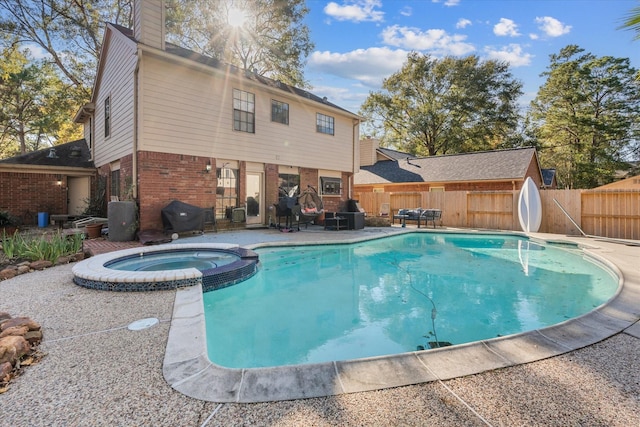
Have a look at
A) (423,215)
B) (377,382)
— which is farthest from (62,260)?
(423,215)

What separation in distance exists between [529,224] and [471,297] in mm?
8575

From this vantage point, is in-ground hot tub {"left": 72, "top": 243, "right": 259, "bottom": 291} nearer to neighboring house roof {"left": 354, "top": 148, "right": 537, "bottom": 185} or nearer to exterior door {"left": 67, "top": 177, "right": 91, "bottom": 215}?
exterior door {"left": 67, "top": 177, "right": 91, "bottom": 215}

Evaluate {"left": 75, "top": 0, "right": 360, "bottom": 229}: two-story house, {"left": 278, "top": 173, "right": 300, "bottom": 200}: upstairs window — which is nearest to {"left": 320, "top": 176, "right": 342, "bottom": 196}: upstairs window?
{"left": 75, "top": 0, "right": 360, "bottom": 229}: two-story house

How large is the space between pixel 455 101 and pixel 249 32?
17.4 metres

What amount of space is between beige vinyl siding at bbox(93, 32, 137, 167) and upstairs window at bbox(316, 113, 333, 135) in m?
7.08

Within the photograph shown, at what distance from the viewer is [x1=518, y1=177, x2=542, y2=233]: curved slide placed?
37.6ft

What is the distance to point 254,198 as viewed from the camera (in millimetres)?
11352

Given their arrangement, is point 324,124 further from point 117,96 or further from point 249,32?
point 249,32

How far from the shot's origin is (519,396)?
1886 millimetres

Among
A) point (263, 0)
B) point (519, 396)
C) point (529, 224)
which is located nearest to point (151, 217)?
point (519, 396)

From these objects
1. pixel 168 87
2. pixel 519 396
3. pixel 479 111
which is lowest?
pixel 519 396

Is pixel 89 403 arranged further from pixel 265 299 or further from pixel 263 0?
pixel 263 0

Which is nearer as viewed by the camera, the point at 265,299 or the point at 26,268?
the point at 265,299

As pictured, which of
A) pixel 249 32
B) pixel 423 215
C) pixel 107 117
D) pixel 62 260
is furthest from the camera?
pixel 249 32
